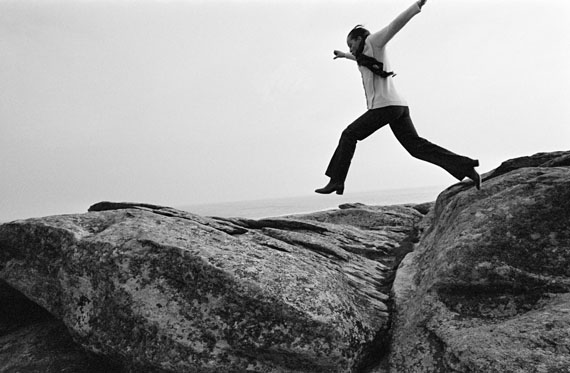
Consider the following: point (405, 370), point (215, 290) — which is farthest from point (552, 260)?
point (215, 290)

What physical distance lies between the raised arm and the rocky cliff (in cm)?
501

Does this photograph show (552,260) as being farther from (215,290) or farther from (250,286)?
(215,290)

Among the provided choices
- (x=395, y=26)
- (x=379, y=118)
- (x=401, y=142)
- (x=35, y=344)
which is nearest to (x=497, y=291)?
(x=401, y=142)

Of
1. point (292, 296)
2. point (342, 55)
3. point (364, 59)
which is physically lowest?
point (292, 296)

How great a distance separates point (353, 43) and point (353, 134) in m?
2.23

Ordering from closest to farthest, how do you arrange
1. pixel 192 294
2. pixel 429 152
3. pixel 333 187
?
pixel 192 294 → pixel 333 187 → pixel 429 152

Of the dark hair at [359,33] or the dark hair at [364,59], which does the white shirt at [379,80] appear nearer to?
the dark hair at [364,59]

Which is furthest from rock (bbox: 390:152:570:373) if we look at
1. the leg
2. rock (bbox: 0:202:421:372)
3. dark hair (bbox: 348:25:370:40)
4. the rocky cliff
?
dark hair (bbox: 348:25:370:40)

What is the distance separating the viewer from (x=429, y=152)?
34.7 feet

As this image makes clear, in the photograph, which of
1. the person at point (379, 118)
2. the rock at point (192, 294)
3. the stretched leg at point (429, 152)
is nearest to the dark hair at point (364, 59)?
the person at point (379, 118)

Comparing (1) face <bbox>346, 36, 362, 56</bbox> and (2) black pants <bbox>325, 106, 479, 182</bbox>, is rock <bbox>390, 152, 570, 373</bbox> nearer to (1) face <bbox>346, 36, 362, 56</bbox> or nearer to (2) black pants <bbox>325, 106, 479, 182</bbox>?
(2) black pants <bbox>325, 106, 479, 182</bbox>

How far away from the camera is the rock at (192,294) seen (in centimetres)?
876

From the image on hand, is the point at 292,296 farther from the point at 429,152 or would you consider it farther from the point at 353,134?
the point at 429,152

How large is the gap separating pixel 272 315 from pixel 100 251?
4.68 metres
